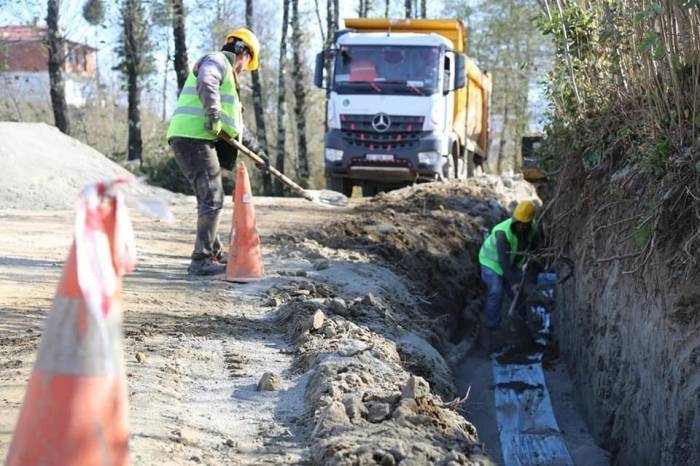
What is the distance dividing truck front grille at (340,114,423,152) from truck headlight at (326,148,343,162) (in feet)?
0.81

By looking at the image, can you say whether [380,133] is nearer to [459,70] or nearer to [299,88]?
[459,70]

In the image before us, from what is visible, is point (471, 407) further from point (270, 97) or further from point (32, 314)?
point (270, 97)

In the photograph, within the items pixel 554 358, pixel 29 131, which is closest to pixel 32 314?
pixel 554 358

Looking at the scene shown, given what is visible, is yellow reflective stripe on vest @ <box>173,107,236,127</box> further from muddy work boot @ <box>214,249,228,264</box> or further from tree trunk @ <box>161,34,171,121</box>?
tree trunk @ <box>161,34,171,121</box>

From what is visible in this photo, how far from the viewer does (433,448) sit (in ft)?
15.4

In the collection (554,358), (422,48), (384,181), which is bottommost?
(554,358)

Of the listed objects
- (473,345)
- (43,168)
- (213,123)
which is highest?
(213,123)

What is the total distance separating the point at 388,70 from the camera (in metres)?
18.7

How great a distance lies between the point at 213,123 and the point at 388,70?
10.4 meters

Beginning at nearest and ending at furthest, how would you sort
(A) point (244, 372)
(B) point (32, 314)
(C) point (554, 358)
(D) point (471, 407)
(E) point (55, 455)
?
(E) point (55, 455), (A) point (244, 372), (B) point (32, 314), (D) point (471, 407), (C) point (554, 358)

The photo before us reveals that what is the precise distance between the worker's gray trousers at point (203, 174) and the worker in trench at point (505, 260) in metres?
4.00

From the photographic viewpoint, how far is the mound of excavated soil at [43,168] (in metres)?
15.8

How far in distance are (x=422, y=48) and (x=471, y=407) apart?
10427 millimetres

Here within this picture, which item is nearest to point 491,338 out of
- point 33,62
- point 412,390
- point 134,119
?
point 412,390
